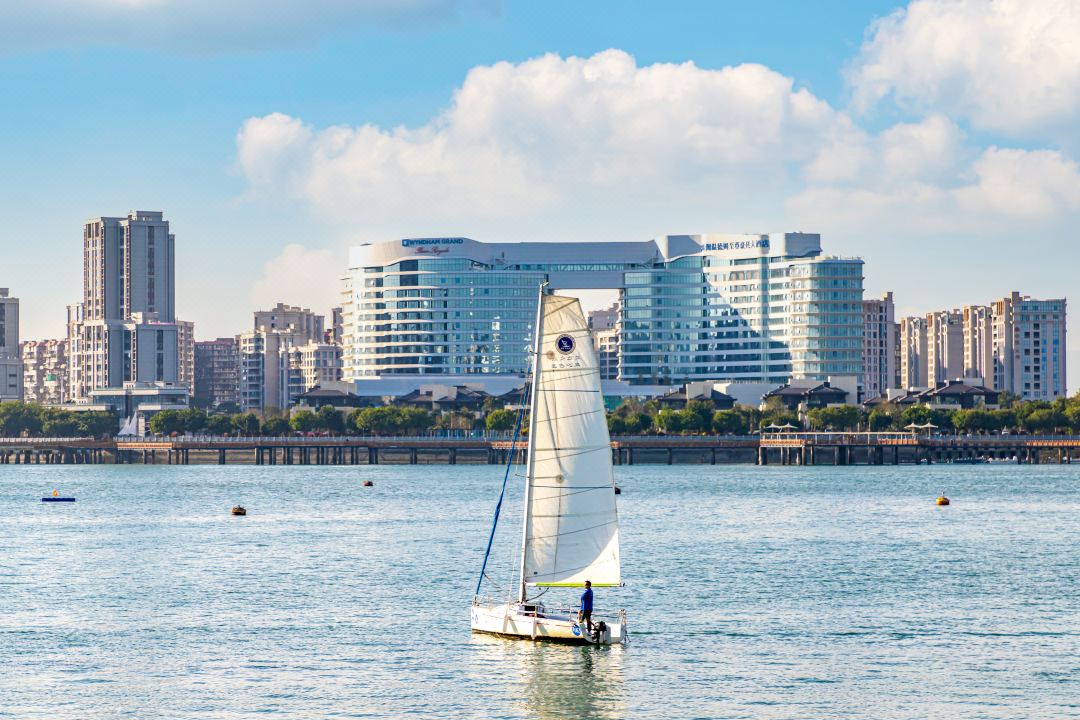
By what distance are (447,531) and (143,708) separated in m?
70.0

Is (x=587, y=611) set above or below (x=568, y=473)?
below

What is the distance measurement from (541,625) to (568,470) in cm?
531

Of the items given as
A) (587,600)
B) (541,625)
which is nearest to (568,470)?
(587,600)

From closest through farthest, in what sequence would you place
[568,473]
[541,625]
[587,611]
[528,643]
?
[568,473]
[587,611]
[541,625]
[528,643]

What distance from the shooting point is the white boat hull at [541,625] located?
61.0 m

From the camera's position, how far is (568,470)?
60.2 meters

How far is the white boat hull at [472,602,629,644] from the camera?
200 ft

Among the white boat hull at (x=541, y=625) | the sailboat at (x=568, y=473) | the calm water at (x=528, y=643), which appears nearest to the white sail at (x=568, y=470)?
the sailboat at (x=568, y=473)

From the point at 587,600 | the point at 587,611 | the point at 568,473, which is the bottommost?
the point at 587,611

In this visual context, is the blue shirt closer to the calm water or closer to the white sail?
the white sail

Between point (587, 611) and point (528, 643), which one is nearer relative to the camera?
point (587, 611)

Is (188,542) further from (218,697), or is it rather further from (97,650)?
(218,697)

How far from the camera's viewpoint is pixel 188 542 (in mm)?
115875

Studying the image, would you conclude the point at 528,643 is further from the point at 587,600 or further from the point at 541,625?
the point at 587,600
